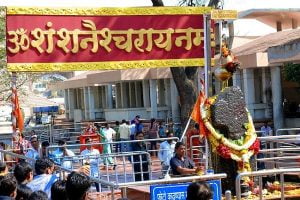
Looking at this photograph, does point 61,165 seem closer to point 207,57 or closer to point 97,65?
point 97,65

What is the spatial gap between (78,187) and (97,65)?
6.53m

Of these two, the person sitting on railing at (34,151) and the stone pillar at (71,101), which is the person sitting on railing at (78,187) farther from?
the stone pillar at (71,101)

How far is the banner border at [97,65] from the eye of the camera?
10.5 meters

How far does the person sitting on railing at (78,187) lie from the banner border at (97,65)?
20.1ft

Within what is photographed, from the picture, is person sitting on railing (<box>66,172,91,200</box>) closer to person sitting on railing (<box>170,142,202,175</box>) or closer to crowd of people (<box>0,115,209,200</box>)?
crowd of people (<box>0,115,209,200</box>)

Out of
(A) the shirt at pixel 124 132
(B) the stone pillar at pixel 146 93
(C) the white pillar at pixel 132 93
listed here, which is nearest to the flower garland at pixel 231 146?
(A) the shirt at pixel 124 132

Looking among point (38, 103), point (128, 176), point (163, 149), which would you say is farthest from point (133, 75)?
point (38, 103)

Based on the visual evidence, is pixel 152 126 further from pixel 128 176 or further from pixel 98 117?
pixel 98 117

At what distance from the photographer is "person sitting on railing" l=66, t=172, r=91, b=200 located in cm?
460

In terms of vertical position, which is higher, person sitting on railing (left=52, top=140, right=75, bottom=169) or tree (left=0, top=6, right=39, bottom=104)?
tree (left=0, top=6, right=39, bottom=104)

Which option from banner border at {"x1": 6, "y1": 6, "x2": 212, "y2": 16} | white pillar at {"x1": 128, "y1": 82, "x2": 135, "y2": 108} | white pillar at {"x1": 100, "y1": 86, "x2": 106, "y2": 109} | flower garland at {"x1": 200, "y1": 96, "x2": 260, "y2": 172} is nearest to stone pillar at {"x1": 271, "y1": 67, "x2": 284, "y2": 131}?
banner border at {"x1": 6, "y1": 6, "x2": 212, "y2": 16}

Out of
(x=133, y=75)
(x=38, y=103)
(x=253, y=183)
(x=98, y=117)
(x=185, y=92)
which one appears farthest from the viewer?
(x=38, y=103)

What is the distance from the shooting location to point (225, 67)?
30.6 feet

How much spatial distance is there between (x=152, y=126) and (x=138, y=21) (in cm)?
1016
